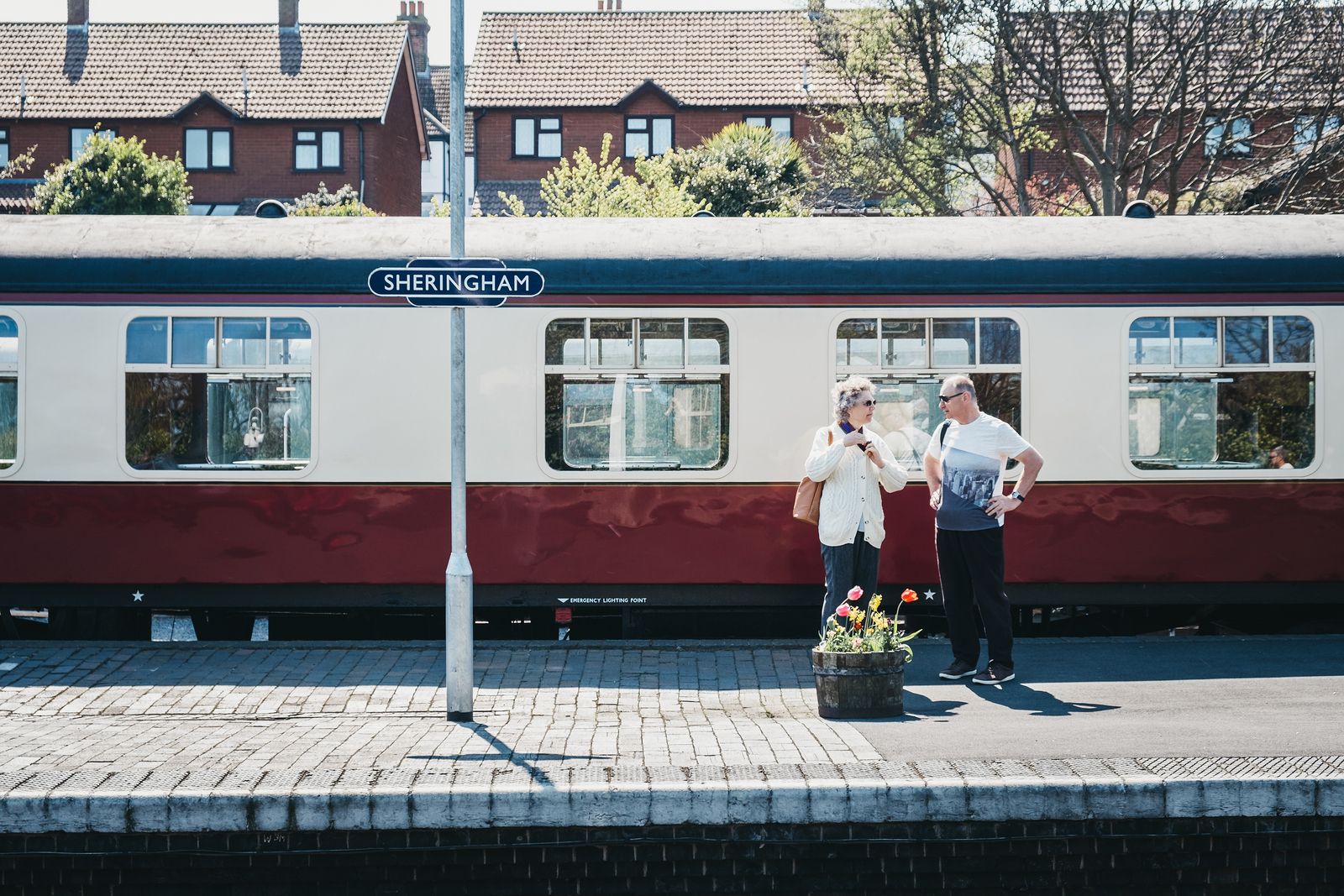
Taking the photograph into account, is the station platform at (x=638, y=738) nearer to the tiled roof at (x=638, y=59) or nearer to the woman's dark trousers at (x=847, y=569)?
the woman's dark trousers at (x=847, y=569)

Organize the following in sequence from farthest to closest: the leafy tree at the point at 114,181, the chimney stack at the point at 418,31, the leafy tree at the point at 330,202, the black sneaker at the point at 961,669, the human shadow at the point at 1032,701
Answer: the chimney stack at the point at 418,31
the leafy tree at the point at 330,202
the leafy tree at the point at 114,181
the black sneaker at the point at 961,669
the human shadow at the point at 1032,701

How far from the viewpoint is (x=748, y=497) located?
9.98 metres

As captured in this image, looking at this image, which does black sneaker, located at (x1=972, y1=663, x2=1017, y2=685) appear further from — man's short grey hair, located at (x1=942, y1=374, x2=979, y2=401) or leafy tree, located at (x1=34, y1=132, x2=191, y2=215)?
leafy tree, located at (x1=34, y1=132, x2=191, y2=215)

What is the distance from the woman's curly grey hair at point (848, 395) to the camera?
27.8 feet

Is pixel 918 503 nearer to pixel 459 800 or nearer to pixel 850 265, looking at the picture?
pixel 850 265

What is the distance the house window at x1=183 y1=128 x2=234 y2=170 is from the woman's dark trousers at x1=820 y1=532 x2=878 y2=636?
37.5 meters

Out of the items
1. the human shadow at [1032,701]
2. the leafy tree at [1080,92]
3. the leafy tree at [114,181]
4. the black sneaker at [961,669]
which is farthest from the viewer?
the leafy tree at [114,181]

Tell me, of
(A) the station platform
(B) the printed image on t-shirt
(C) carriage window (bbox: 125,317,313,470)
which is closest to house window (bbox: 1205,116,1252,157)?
(A) the station platform

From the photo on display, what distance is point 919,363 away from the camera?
995 centimetres

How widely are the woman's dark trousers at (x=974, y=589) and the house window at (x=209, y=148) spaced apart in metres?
37.8

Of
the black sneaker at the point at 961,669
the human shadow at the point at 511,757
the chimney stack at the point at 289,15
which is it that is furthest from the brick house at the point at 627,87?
the human shadow at the point at 511,757

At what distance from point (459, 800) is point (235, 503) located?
16.0 feet

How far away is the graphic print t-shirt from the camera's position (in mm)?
8500

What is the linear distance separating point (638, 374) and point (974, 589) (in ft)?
9.09
